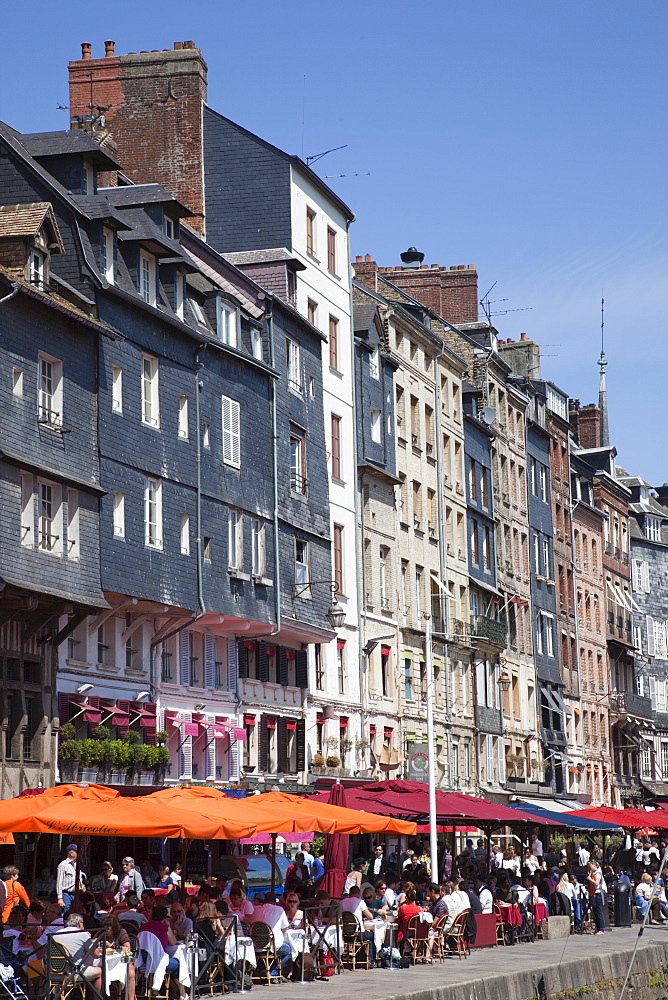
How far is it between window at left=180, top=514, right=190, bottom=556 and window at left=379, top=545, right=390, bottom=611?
1566cm

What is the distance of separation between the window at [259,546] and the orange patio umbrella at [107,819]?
1919cm

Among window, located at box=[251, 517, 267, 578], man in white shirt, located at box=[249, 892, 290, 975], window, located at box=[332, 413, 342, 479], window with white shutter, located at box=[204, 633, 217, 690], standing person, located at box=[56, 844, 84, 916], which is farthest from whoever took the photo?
window, located at box=[332, 413, 342, 479]

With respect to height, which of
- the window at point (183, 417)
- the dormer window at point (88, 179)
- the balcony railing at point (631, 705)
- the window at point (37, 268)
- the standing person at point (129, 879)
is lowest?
the standing person at point (129, 879)

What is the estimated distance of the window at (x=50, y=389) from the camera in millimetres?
33075

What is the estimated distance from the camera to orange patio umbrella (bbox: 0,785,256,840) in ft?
71.9

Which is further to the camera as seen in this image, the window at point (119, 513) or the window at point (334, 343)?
the window at point (334, 343)

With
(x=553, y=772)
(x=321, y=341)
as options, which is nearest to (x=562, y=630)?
(x=553, y=772)

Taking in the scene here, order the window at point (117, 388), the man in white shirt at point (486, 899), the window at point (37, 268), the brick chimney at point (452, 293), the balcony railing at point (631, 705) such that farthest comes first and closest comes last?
the balcony railing at point (631, 705), the brick chimney at point (452, 293), the window at point (117, 388), the window at point (37, 268), the man in white shirt at point (486, 899)

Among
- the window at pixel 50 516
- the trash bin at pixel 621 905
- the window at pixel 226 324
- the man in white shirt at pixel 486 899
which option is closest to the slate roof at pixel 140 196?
the window at pixel 226 324

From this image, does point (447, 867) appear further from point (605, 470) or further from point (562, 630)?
point (605, 470)

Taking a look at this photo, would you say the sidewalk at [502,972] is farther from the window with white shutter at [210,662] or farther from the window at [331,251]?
the window at [331,251]

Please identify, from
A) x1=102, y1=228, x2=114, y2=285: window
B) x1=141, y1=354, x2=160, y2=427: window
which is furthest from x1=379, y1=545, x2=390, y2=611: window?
x1=102, y1=228, x2=114, y2=285: window

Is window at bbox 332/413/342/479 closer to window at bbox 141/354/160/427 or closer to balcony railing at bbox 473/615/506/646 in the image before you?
window at bbox 141/354/160/427

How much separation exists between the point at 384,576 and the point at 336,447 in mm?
5478
